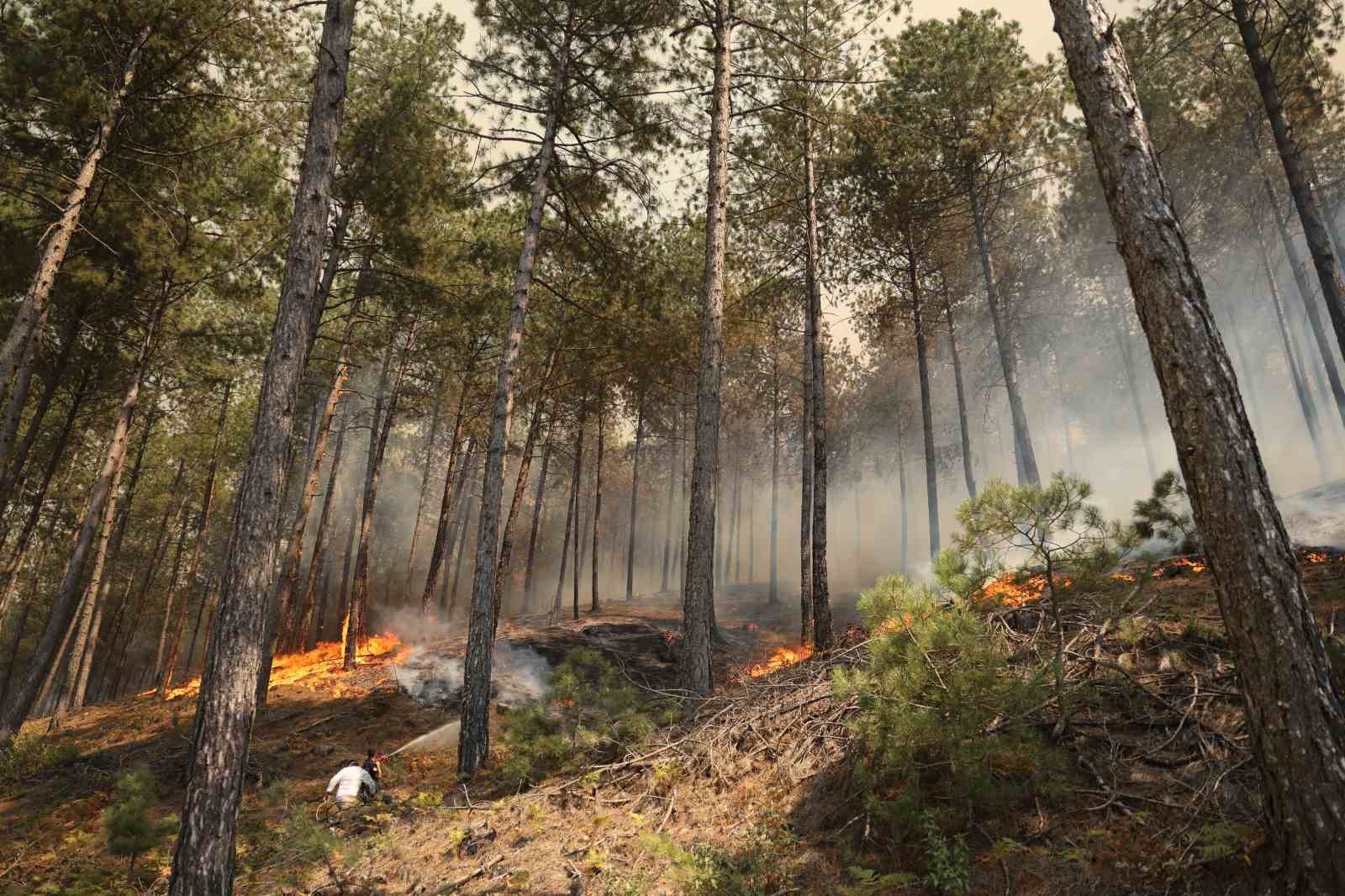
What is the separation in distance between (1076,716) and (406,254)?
476 inches

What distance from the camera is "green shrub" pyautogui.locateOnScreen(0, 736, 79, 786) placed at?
32.4 feet

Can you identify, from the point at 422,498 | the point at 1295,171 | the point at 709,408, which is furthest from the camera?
the point at 422,498

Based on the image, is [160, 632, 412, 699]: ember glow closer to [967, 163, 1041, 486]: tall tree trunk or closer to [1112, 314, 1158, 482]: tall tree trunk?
[967, 163, 1041, 486]: tall tree trunk

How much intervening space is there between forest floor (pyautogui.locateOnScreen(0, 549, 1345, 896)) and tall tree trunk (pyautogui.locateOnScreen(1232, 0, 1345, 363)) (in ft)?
17.5

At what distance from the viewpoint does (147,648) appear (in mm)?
34656

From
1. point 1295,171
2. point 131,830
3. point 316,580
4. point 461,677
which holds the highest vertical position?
point 1295,171

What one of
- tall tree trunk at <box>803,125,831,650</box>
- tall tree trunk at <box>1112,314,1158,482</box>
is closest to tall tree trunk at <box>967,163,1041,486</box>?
tall tree trunk at <box>803,125,831,650</box>

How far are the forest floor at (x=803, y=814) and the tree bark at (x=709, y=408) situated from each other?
29.9 inches

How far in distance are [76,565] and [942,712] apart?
49.8 ft

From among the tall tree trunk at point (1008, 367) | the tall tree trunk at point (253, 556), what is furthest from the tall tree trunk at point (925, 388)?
the tall tree trunk at point (253, 556)

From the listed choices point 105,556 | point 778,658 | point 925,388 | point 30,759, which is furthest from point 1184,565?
point 105,556

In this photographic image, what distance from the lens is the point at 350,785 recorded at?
755 centimetres

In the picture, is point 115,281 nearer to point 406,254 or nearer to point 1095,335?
point 406,254

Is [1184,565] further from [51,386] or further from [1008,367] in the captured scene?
[51,386]
